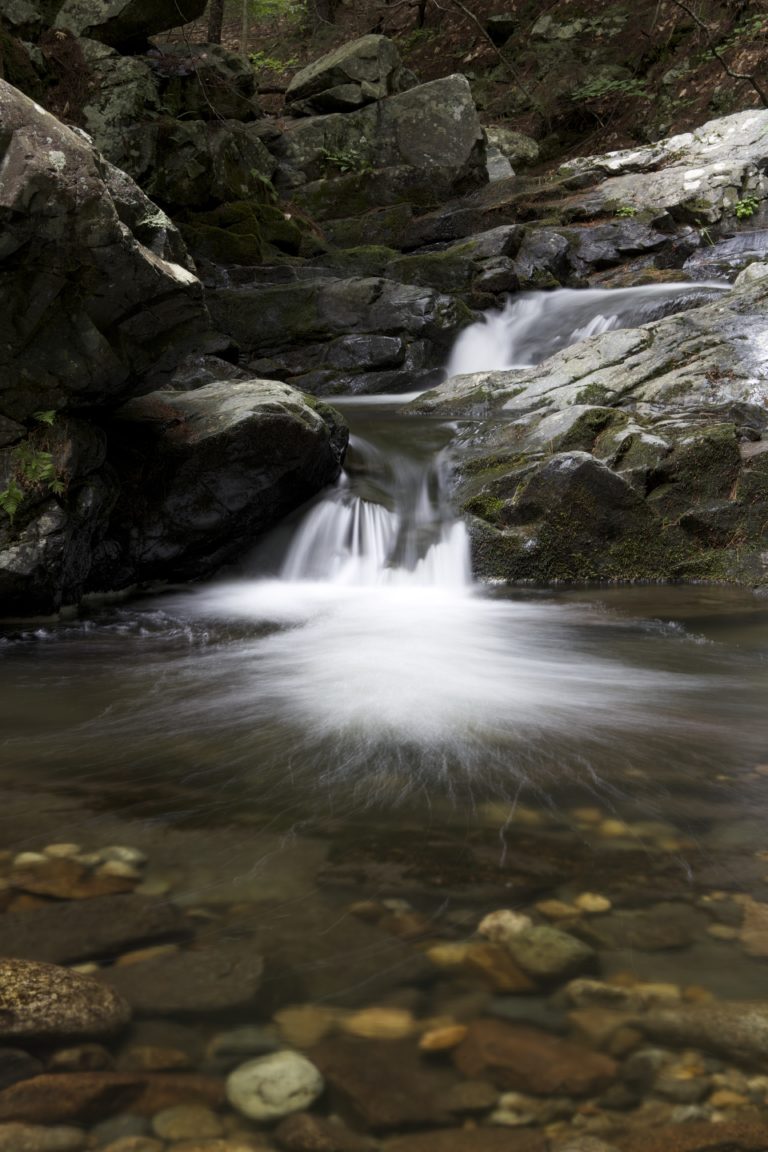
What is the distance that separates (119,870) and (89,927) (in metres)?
0.29

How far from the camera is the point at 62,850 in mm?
2422

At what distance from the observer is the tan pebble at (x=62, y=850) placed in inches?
94.4

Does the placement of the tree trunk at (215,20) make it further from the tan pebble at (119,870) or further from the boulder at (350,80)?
the tan pebble at (119,870)

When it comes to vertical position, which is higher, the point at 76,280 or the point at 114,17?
the point at 114,17

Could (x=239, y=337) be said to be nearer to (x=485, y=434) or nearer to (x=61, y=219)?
(x=485, y=434)

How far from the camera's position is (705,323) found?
343 inches

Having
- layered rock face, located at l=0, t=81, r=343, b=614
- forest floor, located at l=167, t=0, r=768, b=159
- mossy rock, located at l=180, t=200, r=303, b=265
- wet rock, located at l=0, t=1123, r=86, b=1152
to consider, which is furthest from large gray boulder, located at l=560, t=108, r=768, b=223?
wet rock, located at l=0, t=1123, r=86, b=1152

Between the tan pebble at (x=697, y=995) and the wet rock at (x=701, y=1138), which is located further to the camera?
the tan pebble at (x=697, y=995)

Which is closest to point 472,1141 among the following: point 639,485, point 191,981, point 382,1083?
point 382,1083

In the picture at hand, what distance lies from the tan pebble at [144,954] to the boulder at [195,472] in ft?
15.9

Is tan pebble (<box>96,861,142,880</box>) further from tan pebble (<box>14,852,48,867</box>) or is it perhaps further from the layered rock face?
the layered rock face

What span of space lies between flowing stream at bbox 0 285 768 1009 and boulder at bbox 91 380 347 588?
313 millimetres

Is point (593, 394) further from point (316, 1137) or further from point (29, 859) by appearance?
point (316, 1137)

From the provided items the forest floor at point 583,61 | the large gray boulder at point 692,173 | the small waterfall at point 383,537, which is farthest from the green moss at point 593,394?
the forest floor at point 583,61
